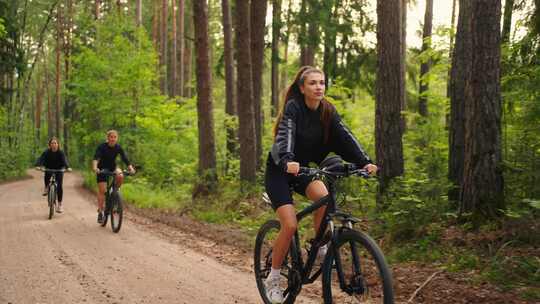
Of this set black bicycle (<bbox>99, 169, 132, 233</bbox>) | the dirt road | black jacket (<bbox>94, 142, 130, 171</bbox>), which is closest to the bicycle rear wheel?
the dirt road

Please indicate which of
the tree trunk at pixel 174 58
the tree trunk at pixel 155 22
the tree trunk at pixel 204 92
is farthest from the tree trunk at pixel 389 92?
the tree trunk at pixel 155 22

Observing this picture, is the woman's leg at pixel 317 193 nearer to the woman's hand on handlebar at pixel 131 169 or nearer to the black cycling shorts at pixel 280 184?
the black cycling shorts at pixel 280 184

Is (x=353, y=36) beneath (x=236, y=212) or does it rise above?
above

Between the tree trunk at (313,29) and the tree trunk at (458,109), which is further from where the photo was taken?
the tree trunk at (313,29)

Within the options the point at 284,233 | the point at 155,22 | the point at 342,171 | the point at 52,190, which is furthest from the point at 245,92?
the point at 155,22

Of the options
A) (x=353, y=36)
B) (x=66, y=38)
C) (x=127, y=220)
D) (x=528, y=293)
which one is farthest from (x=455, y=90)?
(x=66, y=38)

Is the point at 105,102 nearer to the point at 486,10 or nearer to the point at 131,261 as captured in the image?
the point at 131,261

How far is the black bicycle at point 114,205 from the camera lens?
35.2 feet

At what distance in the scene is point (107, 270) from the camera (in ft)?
23.5

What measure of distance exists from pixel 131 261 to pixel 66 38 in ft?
120

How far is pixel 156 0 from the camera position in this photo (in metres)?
33.2

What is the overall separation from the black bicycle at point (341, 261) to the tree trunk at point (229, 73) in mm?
13664

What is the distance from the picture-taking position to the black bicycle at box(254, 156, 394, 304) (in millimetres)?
3773

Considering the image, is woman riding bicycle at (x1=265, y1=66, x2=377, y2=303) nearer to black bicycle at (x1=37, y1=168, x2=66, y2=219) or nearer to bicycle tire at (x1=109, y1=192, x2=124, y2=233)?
bicycle tire at (x1=109, y1=192, x2=124, y2=233)
